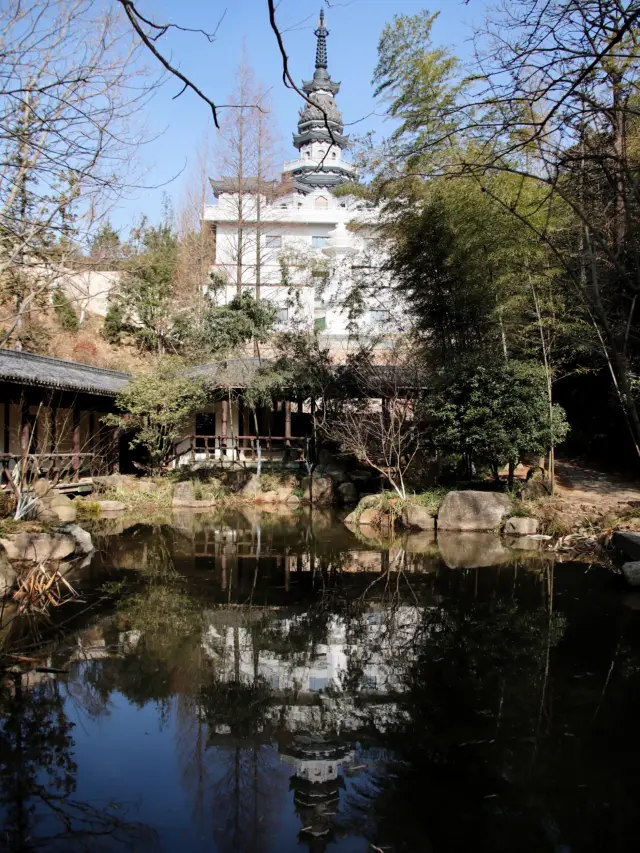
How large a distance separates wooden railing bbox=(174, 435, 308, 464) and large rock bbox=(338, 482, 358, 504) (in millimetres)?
2833

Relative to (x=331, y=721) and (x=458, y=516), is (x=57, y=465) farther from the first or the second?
(x=331, y=721)

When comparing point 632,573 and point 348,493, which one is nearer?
point 632,573

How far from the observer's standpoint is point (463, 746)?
3.55 metres

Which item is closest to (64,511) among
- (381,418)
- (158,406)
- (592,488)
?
(158,406)

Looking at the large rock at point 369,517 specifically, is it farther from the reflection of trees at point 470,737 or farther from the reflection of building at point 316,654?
the reflection of trees at point 470,737

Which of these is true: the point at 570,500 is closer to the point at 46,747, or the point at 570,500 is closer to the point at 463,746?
the point at 463,746

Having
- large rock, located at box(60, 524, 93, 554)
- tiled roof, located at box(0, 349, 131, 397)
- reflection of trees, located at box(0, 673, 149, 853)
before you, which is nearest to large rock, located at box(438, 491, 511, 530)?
large rock, located at box(60, 524, 93, 554)

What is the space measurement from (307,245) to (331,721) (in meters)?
20.1

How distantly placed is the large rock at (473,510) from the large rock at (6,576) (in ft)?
21.9

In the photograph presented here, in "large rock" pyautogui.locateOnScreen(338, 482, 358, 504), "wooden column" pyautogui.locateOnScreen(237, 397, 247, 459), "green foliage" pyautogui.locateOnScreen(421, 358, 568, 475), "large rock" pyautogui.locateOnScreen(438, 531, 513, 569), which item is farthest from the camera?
"wooden column" pyautogui.locateOnScreen(237, 397, 247, 459)

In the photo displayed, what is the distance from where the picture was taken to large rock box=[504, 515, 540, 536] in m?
10.2

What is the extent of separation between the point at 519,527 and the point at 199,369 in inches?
419

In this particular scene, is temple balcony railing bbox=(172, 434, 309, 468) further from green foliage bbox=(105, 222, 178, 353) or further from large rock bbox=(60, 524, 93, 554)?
large rock bbox=(60, 524, 93, 554)

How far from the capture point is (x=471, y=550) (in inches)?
362
